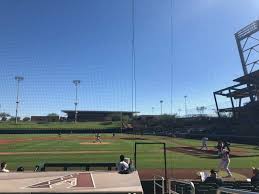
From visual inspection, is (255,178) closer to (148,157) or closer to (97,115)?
(148,157)

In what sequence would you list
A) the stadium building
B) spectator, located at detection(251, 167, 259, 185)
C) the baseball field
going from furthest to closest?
1. the stadium building
2. the baseball field
3. spectator, located at detection(251, 167, 259, 185)

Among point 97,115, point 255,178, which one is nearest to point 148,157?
point 255,178

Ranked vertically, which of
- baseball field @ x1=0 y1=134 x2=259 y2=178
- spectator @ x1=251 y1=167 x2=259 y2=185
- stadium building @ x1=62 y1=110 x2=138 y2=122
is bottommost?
spectator @ x1=251 y1=167 x2=259 y2=185

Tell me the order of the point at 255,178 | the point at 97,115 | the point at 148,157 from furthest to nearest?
the point at 97,115
the point at 148,157
the point at 255,178

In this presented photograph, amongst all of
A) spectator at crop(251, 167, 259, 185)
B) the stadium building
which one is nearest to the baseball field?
spectator at crop(251, 167, 259, 185)

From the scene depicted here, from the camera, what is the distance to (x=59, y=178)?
20.2 ft

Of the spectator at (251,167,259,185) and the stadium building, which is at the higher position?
the stadium building

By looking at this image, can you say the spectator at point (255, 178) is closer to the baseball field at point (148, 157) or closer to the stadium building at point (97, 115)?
the baseball field at point (148, 157)

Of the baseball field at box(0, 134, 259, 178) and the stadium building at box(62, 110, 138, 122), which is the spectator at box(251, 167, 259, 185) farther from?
the stadium building at box(62, 110, 138, 122)

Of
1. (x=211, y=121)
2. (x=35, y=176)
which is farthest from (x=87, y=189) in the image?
(x=211, y=121)

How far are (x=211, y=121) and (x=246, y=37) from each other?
3146 centimetres

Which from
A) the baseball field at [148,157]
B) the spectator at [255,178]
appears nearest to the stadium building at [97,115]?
the baseball field at [148,157]

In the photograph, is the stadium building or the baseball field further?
the stadium building

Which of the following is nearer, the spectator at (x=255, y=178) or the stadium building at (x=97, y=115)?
the spectator at (x=255, y=178)
